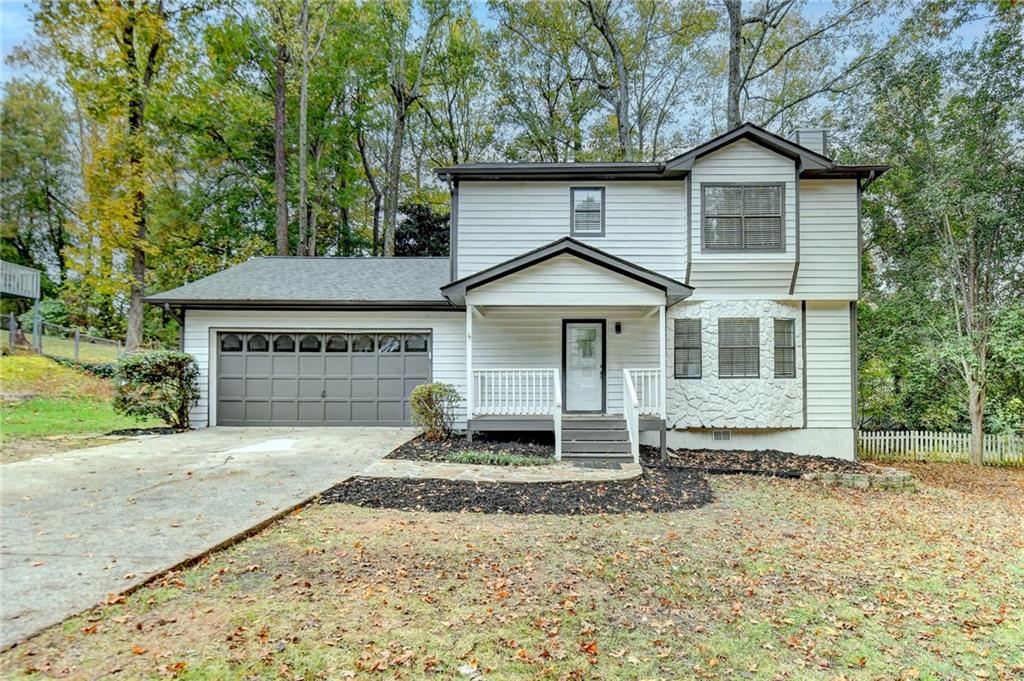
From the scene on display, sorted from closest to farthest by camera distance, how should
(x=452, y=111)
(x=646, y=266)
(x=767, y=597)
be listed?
(x=767, y=597)
(x=646, y=266)
(x=452, y=111)

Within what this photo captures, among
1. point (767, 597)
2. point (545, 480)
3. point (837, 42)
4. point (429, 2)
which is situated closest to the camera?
point (767, 597)

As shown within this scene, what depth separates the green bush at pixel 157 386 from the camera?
1054cm

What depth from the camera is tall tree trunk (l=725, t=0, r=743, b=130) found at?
17750mm

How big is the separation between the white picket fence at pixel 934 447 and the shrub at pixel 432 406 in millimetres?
10142

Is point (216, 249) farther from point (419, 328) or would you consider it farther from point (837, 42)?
point (837, 42)

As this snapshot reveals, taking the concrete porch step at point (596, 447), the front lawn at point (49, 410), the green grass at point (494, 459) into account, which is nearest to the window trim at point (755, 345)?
the concrete porch step at point (596, 447)

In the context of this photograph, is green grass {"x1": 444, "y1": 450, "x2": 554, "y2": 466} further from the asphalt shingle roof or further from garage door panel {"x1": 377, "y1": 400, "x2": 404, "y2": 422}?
the asphalt shingle roof

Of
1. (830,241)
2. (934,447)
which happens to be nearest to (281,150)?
(830,241)

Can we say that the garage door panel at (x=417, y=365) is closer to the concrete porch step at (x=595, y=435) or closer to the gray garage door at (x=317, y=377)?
the gray garage door at (x=317, y=377)

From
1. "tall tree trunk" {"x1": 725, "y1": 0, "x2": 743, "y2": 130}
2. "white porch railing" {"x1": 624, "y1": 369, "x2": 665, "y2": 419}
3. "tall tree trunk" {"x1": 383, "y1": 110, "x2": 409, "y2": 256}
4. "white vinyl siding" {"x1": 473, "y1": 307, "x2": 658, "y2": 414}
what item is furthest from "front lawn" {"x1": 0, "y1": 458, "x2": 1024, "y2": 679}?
"tall tree trunk" {"x1": 383, "y1": 110, "x2": 409, "y2": 256}

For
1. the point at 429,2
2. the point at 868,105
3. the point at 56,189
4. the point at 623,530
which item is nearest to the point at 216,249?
the point at 56,189

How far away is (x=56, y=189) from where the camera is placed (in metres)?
24.6

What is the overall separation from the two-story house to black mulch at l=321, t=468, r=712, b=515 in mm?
2765

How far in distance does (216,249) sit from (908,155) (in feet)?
76.0
